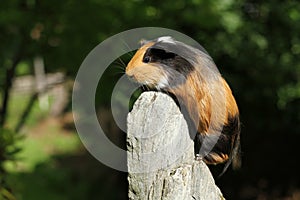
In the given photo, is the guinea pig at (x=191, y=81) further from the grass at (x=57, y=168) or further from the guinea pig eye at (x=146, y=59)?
the grass at (x=57, y=168)

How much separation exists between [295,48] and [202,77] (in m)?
4.49

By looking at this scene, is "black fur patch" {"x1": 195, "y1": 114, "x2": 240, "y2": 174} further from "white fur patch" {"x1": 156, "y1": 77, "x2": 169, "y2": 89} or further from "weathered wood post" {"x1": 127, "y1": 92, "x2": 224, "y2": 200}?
"white fur patch" {"x1": 156, "y1": 77, "x2": 169, "y2": 89}

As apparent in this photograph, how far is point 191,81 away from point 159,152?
0.90 feet

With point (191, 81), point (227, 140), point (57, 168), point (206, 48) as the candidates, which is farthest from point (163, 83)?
point (57, 168)

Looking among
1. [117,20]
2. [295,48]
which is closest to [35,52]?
[117,20]

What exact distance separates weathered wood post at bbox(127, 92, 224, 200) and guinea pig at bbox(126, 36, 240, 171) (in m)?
0.05

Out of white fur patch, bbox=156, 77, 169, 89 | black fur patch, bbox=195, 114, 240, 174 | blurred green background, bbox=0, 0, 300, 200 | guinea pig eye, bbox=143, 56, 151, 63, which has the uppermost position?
guinea pig eye, bbox=143, 56, 151, 63

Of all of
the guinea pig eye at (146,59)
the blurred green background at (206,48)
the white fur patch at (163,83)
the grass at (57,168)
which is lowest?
the grass at (57,168)

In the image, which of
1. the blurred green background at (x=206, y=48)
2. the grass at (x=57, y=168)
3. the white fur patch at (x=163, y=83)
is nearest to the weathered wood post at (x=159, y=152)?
the white fur patch at (x=163, y=83)

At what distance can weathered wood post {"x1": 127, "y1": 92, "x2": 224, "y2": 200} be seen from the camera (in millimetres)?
1956

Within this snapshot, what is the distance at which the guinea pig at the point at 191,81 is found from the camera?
78.7 inches

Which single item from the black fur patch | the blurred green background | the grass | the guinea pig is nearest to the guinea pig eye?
the guinea pig

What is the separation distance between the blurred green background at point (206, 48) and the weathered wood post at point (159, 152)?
1.24m

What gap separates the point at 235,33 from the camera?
20.8 ft
